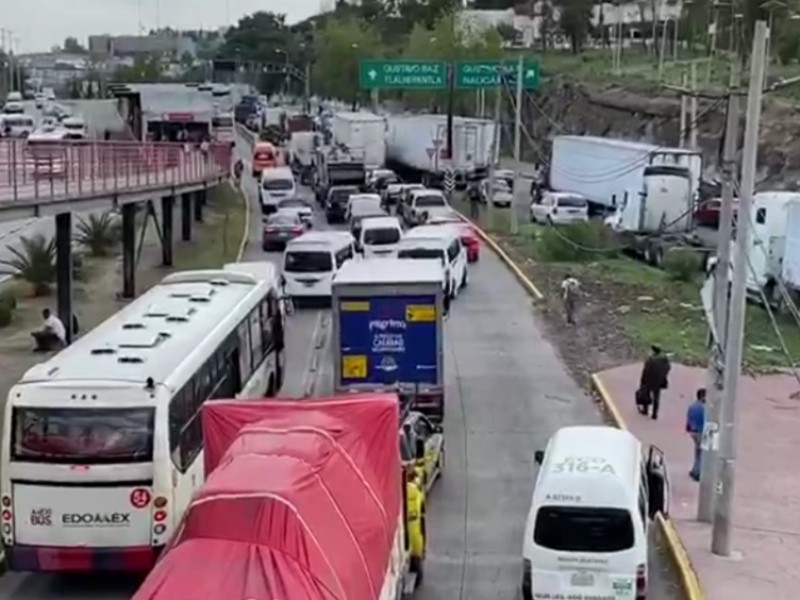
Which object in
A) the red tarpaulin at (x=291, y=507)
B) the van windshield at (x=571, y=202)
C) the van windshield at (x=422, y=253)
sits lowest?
the van windshield at (x=571, y=202)

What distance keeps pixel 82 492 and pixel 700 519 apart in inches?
329

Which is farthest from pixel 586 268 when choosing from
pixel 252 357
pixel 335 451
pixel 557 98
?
pixel 557 98

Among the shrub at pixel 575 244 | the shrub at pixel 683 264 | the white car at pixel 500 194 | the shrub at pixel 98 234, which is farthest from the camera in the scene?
the white car at pixel 500 194

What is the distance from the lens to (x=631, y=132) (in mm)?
93312

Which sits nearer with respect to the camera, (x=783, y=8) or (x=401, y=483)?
(x=401, y=483)

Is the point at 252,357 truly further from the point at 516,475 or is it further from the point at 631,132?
the point at 631,132

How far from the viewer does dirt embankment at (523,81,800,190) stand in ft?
233

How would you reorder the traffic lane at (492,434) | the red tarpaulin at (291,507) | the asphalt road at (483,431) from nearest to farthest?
the red tarpaulin at (291,507) < the asphalt road at (483,431) < the traffic lane at (492,434)

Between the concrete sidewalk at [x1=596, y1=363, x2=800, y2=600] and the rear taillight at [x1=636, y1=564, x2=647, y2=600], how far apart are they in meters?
1.65

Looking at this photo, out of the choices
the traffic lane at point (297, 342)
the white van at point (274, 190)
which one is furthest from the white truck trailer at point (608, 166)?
the traffic lane at point (297, 342)

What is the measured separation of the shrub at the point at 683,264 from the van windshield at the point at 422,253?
922 cm

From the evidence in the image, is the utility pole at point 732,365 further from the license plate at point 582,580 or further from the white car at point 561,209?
the white car at point 561,209

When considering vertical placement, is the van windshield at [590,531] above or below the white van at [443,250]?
above

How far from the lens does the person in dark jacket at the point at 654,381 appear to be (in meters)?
25.5
